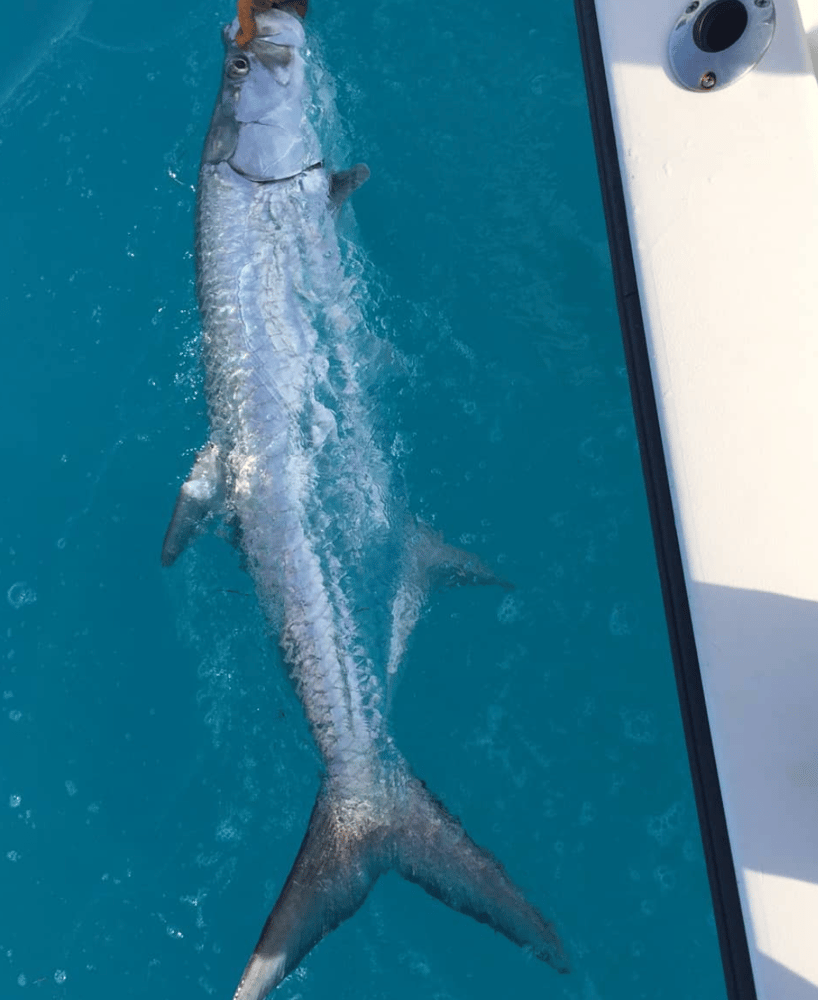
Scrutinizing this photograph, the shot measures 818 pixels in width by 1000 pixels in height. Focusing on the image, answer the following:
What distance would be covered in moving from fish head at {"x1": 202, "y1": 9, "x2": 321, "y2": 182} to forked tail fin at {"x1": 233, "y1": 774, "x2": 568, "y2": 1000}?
2.24 metres

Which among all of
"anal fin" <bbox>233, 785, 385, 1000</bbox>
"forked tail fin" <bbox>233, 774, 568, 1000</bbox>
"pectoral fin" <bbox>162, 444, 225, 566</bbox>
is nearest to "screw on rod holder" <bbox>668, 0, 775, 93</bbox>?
"pectoral fin" <bbox>162, 444, 225, 566</bbox>

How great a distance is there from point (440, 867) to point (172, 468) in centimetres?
195

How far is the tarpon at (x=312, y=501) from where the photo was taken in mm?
2586

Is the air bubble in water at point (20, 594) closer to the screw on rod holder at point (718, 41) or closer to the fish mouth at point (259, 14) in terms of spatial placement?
the fish mouth at point (259, 14)

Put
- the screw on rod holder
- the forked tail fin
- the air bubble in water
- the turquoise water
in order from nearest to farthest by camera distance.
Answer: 1. the screw on rod holder
2. the forked tail fin
3. the turquoise water
4. the air bubble in water

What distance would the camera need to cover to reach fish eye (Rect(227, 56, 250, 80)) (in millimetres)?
3342

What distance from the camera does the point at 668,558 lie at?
7.19 feet

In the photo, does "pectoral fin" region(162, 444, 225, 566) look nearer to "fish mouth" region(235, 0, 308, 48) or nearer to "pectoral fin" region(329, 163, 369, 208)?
"pectoral fin" region(329, 163, 369, 208)

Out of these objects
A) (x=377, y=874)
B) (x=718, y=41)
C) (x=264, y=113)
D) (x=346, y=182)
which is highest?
(x=718, y=41)

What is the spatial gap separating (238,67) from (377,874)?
2.90 m

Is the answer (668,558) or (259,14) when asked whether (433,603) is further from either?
(259,14)

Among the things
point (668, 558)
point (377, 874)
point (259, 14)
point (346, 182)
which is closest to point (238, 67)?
point (259, 14)

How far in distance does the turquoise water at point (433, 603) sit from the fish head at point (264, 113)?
394 mm

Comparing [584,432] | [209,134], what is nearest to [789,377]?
[584,432]
